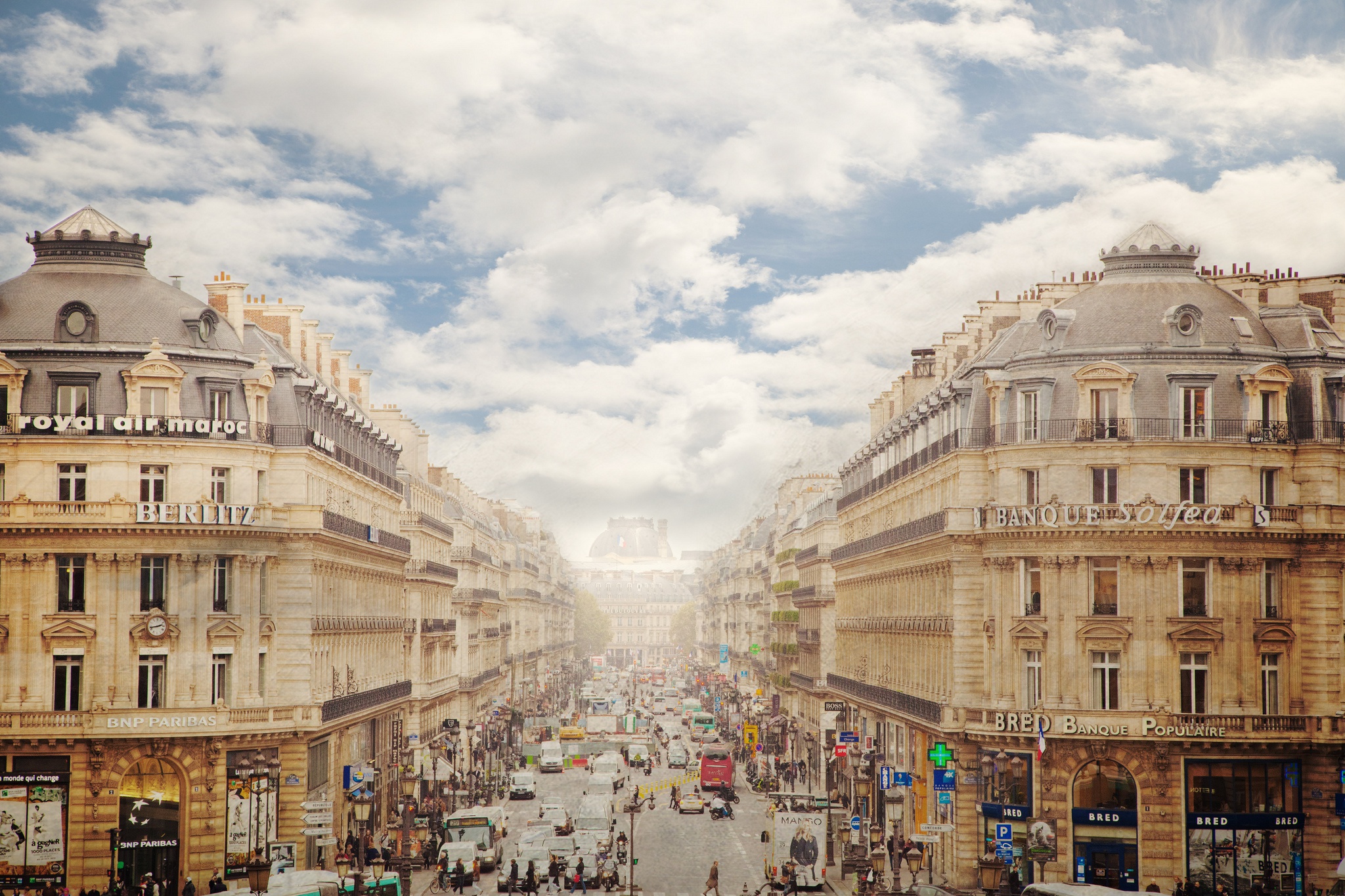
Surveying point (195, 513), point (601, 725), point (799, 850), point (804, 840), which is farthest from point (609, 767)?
point (195, 513)

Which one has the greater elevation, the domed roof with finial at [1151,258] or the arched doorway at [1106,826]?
the domed roof with finial at [1151,258]

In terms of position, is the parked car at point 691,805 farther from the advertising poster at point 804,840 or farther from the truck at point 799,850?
the advertising poster at point 804,840

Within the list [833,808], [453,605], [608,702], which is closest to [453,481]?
[453,605]

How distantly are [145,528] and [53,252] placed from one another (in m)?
12.1

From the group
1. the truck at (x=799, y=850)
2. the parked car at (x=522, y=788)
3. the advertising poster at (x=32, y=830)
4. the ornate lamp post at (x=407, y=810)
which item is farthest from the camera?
the parked car at (x=522, y=788)

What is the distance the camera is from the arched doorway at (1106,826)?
189 ft

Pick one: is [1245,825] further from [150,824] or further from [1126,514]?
[150,824]

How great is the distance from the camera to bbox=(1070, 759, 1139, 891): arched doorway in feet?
189

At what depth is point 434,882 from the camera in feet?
220

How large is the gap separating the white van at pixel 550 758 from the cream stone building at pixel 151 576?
5094 centimetres

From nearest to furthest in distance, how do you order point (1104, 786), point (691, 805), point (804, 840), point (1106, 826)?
1. point (1106, 826)
2. point (1104, 786)
3. point (804, 840)
4. point (691, 805)

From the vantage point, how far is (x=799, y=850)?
204 feet

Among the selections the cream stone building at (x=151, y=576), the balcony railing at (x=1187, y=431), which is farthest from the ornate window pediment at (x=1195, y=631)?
the cream stone building at (x=151, y=576)

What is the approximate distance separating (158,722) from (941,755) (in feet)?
93.7
